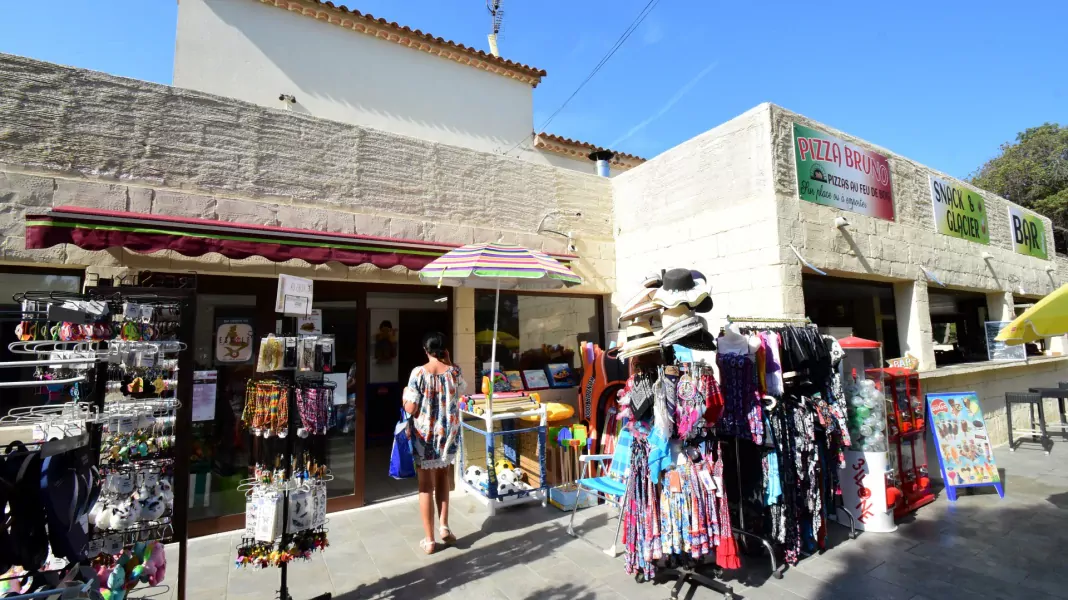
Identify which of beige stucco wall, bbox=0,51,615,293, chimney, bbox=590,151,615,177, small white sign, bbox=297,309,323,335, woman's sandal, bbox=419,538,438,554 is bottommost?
woman's sandal, bbox=419,538,438,554

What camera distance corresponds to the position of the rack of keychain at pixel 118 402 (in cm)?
249

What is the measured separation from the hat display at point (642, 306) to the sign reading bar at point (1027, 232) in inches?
365

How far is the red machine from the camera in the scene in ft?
16.7

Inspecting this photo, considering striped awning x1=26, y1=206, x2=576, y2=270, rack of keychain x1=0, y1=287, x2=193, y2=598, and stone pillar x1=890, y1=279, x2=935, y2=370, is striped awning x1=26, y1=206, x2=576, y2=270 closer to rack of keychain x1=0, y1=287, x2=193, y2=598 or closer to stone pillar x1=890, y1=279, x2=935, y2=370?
rack of keychain x1=0, y1=287, x2=193, y2=598

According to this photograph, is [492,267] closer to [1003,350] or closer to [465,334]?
[465,334]

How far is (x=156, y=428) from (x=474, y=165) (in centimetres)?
445

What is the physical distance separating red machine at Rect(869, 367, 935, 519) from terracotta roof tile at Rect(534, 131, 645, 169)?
6.41 metres

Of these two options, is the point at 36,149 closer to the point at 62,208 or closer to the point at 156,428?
the point at 62,208

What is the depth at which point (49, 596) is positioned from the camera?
186 centimetres

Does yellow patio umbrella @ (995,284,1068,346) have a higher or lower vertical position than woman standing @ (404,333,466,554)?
higher

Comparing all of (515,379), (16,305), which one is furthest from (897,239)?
(16,305)

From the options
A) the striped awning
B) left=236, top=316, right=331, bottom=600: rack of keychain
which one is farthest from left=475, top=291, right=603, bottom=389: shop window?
left=236, top=316, right=331, bottom=600: rack of keychain

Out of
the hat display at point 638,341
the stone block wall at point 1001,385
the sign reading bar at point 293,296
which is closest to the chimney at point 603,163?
the hat display at point 638,341

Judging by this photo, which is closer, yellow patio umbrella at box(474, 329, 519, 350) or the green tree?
yellow patio umbrella at box(474, 329, 519, 350)
